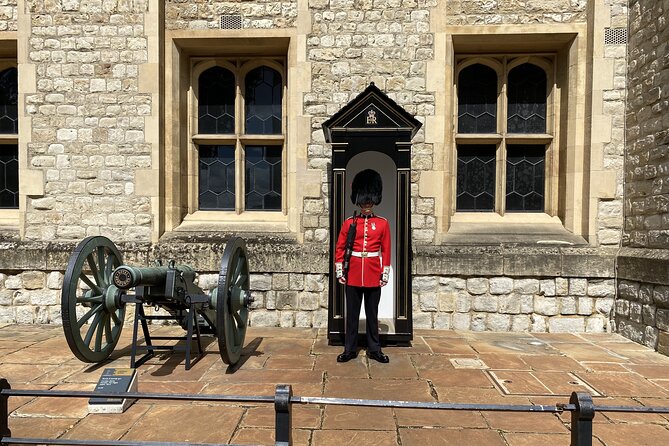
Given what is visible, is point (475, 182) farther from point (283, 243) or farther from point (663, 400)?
point (663, 400)

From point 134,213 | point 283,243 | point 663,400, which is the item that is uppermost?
point 134,213

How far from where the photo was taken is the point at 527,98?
5430 mm

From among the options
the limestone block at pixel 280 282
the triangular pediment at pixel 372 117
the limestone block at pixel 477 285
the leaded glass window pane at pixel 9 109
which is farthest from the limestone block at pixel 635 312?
the leaded glass window pane at pixel 9 109

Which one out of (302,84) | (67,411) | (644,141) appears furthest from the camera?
(302,84)

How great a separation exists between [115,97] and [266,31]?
6.79 feet

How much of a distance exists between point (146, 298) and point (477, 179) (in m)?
4.17

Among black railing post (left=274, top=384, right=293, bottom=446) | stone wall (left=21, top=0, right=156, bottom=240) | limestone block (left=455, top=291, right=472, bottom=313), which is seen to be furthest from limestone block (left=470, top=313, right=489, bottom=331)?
stone wall (left=21, top=0, right=156, bottom=240)

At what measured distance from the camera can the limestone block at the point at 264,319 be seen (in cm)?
512

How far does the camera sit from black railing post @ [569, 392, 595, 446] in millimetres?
1589

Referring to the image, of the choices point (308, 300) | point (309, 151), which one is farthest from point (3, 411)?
point (309, 151)

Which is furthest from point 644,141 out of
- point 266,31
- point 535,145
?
point 266,31

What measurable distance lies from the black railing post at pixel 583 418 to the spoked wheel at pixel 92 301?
135 inches

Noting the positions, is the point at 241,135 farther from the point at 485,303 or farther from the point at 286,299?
the point at 485,303

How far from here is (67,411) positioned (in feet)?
9.12
